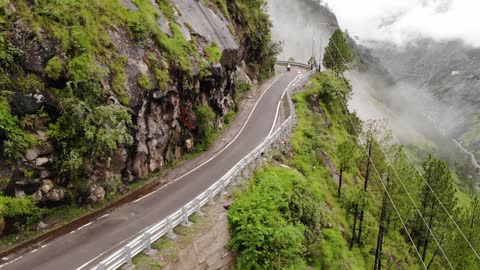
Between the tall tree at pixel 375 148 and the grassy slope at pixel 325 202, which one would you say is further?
the tall tree at pixel 375 148

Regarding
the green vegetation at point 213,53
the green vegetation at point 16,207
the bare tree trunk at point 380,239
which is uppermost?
the green vegetation at point 213,53

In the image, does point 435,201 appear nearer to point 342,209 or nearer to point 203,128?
point 342,209

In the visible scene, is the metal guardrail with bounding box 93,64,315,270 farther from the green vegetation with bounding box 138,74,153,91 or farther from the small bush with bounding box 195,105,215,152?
the green vegetation with bounding box 138,74,153,91

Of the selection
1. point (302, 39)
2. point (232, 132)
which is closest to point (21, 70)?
point (232, 132)

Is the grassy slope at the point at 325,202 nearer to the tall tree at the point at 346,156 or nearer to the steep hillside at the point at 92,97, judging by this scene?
the tall tree at the point at 346,156

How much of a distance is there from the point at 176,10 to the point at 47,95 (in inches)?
722

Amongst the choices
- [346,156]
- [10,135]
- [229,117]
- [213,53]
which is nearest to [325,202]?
[346,156]

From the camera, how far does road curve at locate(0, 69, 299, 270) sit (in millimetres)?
16453

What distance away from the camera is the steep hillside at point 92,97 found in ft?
63.4

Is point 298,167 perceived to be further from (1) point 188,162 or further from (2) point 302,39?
(2) point 302,39

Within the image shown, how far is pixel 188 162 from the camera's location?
30.1 m

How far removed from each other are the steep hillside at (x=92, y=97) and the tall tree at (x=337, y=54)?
40.1m

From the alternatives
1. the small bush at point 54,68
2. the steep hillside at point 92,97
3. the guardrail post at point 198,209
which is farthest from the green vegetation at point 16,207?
the guardrail post at point 198,209

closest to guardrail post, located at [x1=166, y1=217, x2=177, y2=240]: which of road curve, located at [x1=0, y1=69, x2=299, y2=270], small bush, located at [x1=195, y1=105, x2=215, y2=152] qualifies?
road curve, located at [x1=0, y1=69, x2=299, y2=270]
